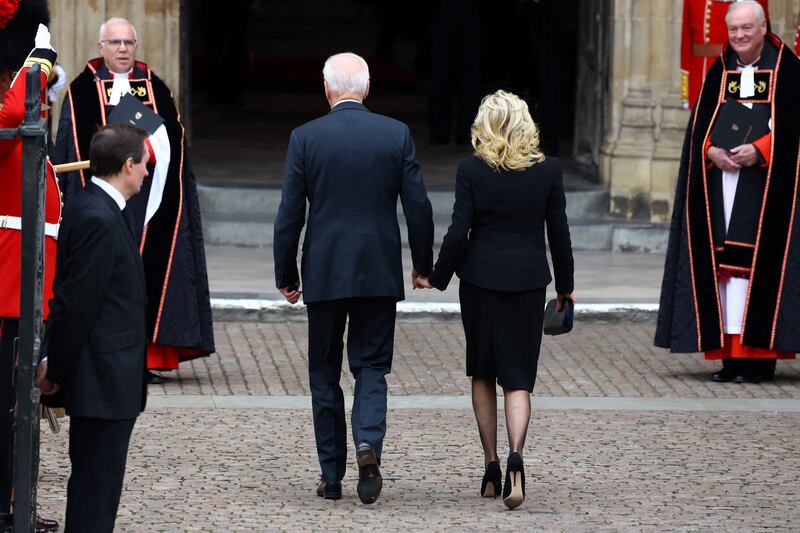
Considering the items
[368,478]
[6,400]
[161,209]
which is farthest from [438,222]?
[6,400]

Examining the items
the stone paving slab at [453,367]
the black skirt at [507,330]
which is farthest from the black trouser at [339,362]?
the stone paving slab at [453,367]

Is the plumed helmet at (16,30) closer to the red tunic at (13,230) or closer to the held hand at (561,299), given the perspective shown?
the red tunic at (13,230)

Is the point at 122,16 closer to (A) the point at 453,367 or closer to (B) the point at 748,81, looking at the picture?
(A) the point at 453,367

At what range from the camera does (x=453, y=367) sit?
9.95m

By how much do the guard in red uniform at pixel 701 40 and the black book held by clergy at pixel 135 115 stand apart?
194 inches

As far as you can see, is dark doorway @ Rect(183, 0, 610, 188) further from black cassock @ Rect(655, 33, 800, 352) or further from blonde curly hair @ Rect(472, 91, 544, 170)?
blonde curly hair @ Rect(472, 91, 544, 170)

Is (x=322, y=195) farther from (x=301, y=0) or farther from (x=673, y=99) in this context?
(x=301, y=0)

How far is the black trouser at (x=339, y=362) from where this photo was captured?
23.3ft

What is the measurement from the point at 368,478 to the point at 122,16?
25.5 feet

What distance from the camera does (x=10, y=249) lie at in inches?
252

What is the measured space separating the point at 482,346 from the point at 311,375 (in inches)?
25.9

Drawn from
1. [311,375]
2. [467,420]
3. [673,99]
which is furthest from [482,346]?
[673,99]

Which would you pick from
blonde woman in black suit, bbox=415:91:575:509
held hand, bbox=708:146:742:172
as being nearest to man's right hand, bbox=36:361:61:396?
blonde woman in black suit, bbox=415:91:575:509

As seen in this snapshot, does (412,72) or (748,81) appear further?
(412,72)
